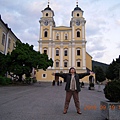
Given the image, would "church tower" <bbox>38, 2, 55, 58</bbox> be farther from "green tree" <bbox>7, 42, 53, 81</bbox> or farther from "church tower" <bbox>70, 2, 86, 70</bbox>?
"green tree" <bbox>7, 42, 53, 81</bbox>

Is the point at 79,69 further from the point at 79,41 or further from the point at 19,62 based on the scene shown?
the point at 19,62

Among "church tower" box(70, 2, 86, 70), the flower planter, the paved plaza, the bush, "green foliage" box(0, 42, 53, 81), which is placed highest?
"church tower" box(70, 2, 86, 70)

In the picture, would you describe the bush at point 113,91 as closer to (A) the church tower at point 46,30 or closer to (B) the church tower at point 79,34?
(B) the church tower at point 79,34

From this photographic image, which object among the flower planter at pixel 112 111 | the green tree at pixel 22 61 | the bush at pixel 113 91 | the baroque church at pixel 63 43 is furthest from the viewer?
the baroque church at pixel 63 43

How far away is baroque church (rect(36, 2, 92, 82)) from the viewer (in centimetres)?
5375

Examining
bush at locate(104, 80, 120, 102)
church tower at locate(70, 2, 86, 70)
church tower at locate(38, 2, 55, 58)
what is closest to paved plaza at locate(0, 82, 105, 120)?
bush at locate(104, 80, 120, 102)

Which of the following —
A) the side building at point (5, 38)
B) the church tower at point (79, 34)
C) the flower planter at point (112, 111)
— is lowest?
the flower planter at point (112, 111)

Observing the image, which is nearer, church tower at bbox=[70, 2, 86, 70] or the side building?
the side building

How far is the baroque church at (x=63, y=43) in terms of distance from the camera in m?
53.8

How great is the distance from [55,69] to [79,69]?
27.7 ft

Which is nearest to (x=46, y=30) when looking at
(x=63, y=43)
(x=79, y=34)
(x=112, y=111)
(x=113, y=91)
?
(x=63, y=43)

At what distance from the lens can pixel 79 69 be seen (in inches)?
2083

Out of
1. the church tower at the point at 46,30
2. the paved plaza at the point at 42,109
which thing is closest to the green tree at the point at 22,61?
the paved plaza at the point at 42,109

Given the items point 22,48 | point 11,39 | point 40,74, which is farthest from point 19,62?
point 40,74
